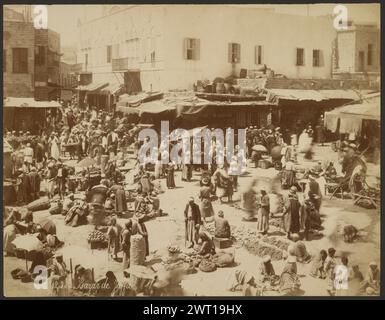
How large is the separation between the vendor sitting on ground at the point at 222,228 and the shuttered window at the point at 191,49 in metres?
2.17

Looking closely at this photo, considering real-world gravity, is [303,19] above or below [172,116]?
above

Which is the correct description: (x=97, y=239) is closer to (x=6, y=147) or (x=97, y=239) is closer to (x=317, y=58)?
(x=6, y=147)

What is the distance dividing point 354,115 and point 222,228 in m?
2.33

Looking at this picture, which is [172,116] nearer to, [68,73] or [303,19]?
[68,73]

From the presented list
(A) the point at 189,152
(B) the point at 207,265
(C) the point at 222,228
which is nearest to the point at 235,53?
(A) the point at 189,152

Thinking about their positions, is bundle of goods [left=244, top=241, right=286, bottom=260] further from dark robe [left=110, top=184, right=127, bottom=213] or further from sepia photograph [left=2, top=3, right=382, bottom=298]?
dark robe [left=110, top=184, right=127, bottom=213]

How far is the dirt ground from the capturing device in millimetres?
6195

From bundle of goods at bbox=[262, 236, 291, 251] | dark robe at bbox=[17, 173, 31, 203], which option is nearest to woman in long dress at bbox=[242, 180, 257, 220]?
bundle of goods at bbox=[262, 236, 291, 251]

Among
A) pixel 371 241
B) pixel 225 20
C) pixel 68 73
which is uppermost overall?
pixel 225 20

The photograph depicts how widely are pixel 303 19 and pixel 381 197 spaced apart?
2592 mm

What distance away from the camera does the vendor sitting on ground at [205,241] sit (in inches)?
244

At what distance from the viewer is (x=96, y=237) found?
6.22m
